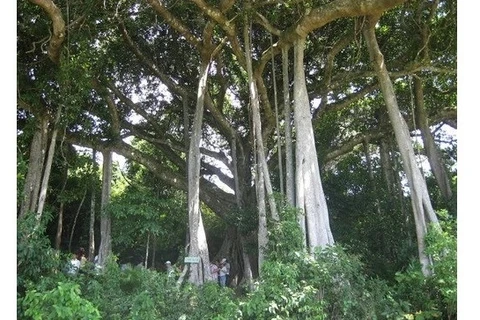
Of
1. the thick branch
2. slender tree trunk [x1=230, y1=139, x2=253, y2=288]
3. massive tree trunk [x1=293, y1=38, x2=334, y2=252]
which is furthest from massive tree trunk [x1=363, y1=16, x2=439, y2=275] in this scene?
the thick branch

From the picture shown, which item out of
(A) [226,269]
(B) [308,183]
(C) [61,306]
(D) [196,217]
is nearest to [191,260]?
(D) [196,217]

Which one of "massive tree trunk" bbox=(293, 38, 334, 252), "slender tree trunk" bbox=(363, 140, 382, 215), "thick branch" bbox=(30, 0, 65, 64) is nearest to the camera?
"massive tree trunk" bbox=(293, 38, 334, 252)

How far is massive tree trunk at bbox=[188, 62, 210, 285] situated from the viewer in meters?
7.35

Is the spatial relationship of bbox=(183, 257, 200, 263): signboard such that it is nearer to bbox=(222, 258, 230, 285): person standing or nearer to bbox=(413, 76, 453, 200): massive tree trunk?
bbox=(222, 258, 230, 285): person standing

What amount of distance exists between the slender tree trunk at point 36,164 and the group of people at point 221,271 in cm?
347

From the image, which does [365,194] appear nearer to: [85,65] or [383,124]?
[383,124]

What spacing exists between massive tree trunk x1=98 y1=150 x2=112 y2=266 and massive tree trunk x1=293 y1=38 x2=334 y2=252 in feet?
13.8

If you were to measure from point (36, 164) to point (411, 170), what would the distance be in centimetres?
612

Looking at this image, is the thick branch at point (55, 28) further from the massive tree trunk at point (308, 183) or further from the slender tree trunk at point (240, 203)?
the slender tree trunk at point (240, 203)

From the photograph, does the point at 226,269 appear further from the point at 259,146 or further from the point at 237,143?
the point at 259,146

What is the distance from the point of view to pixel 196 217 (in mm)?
7723

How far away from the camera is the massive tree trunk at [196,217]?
24.1 feet

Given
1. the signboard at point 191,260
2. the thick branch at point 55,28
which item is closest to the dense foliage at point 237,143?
the thick branch at point 55,28

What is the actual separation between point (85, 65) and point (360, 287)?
5.45 m
